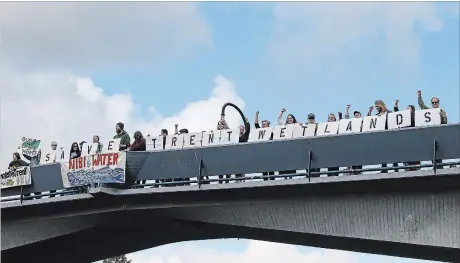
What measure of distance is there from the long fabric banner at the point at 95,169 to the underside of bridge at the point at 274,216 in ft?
1.48

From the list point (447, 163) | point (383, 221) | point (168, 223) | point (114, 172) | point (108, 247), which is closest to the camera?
point (447, 163)

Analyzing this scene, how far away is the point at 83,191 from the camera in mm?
27469

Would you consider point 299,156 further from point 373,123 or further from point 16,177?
point 16,177

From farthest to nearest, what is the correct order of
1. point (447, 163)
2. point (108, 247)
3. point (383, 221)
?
point (108, 247) → point (383, 221) → point (447, 163)

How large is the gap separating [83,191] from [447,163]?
37.8ft

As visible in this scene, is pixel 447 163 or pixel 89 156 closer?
pixel 447 163

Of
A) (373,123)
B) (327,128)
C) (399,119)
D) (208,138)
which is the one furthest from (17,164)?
(399,119)

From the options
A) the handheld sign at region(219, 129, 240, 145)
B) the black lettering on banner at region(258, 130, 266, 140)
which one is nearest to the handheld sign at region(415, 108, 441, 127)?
the black lettering on banner at region(258, 130, 266, 140)

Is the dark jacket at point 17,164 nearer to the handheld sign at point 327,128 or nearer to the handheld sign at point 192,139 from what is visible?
the handheld sign at point 192,139

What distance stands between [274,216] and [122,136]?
5430 mm

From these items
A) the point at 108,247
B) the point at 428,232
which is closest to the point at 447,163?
the point at 428,232

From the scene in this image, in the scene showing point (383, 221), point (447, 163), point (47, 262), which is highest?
point (447, 163)

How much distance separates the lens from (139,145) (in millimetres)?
26859

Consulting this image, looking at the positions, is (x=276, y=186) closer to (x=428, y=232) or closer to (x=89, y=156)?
(x=428, y=232)
